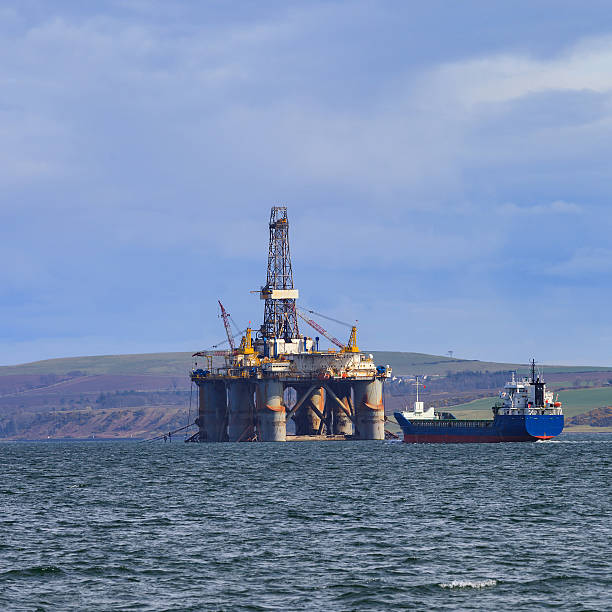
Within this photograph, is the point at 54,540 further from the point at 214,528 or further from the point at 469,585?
the point at 469,585

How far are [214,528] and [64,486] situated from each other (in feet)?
135

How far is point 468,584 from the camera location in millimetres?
48375

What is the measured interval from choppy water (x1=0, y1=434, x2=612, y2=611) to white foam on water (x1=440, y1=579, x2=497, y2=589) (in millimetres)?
84

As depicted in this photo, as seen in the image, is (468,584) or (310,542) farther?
(310,542)

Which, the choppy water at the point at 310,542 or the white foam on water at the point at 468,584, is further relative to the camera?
the white foam on water at the point at 468,584

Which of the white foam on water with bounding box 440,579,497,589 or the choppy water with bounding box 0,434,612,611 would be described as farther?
the white foam on water with bounding box 440,579,497,589

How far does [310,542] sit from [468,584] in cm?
1459

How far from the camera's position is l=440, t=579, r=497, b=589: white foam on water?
47.9 meters

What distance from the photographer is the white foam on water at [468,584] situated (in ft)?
157

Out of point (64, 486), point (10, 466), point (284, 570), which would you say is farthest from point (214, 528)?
point (10, 466)

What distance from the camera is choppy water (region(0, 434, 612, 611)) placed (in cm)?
4662

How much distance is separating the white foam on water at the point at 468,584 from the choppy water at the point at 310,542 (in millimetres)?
84

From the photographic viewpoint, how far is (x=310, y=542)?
2414 inches

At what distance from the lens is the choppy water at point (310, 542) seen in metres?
46.6
